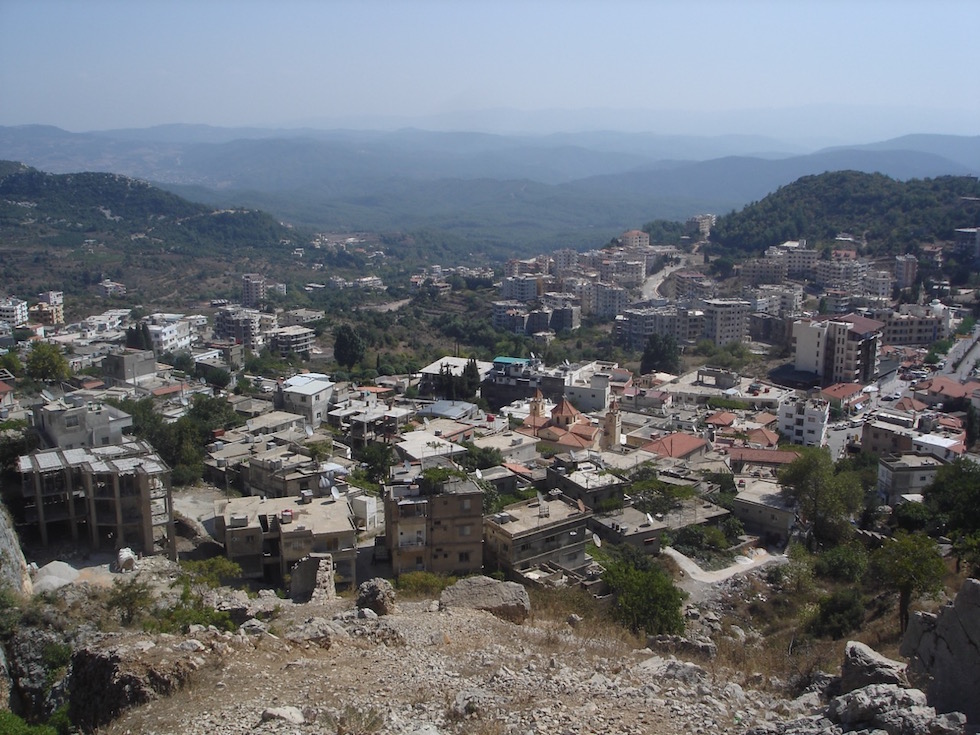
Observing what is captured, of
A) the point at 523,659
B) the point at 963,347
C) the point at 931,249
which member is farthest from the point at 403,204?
the point at 523,659

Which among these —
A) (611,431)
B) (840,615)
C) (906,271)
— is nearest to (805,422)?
(611,431)

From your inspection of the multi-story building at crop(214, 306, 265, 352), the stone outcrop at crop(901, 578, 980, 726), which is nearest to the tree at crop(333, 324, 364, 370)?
the multi-story building at crop(214, 306, 265, 352)

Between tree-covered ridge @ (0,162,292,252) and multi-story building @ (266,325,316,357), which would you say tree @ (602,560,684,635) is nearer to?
multi-story building @ (266,325,316,357)

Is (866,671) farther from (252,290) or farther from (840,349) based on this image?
(252,290)

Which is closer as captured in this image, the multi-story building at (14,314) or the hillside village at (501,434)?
the hillside village at (501,434)

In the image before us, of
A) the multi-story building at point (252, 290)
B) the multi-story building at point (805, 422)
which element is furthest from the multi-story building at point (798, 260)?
the multi-story building at point (252, 290)

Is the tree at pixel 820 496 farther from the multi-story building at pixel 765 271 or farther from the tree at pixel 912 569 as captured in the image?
the multi-story building at pixel 765 271
